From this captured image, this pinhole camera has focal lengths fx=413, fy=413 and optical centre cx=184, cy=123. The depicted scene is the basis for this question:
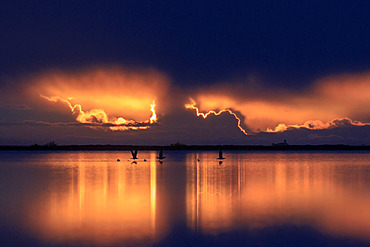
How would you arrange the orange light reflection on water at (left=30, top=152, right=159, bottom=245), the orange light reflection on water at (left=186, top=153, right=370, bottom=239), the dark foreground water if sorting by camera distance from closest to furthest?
the dark foreground water, the orange light reflection on water at (left=30, top=152, right=159, bottom=245), the orange light reflection on water at (left=186, top=153, right=370, bottom=239)

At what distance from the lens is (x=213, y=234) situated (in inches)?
683

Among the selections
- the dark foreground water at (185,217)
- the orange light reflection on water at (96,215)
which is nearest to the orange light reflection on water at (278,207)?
the dark foreground water at (185,217)

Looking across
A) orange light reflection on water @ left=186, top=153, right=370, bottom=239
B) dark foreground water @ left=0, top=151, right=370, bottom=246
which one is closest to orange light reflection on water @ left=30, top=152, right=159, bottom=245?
dark foreground water @ left=0, top=151, right=370, bottom=246

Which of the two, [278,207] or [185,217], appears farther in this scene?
[278,207]

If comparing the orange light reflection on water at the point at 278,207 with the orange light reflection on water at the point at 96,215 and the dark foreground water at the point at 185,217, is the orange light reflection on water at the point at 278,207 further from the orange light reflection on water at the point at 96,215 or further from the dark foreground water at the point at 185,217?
the orange light reflection on water at the point at 96,215

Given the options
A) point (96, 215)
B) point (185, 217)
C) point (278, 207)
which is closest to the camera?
point (185, 217)

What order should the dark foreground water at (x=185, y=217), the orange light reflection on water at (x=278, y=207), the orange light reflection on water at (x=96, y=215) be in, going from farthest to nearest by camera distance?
the orange light reflection on water at (x=278, y=207), the orange light reflection on water at (x=96, y=215), the dark foreground water at (x=185, y=217)

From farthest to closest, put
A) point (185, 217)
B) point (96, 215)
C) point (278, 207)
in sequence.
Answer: point (278, 207), point (96, 215), point (185, 217)

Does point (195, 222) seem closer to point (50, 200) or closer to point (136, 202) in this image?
point (136, 202)

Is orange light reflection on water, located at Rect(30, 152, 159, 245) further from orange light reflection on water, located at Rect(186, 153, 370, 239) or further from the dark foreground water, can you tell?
orange light reflection on water, located at Rect(186, 153, 370, 239)

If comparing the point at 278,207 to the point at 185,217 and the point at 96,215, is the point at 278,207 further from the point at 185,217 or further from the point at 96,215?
the point at 96,215

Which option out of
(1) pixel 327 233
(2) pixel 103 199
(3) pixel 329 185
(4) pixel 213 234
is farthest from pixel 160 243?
(3) pixel 329 185

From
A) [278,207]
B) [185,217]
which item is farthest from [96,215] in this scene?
[278,207]

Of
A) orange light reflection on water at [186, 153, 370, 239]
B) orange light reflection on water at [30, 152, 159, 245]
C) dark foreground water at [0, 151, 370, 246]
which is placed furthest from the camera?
orange light reflection on water at [186, 153, 370, 239]
